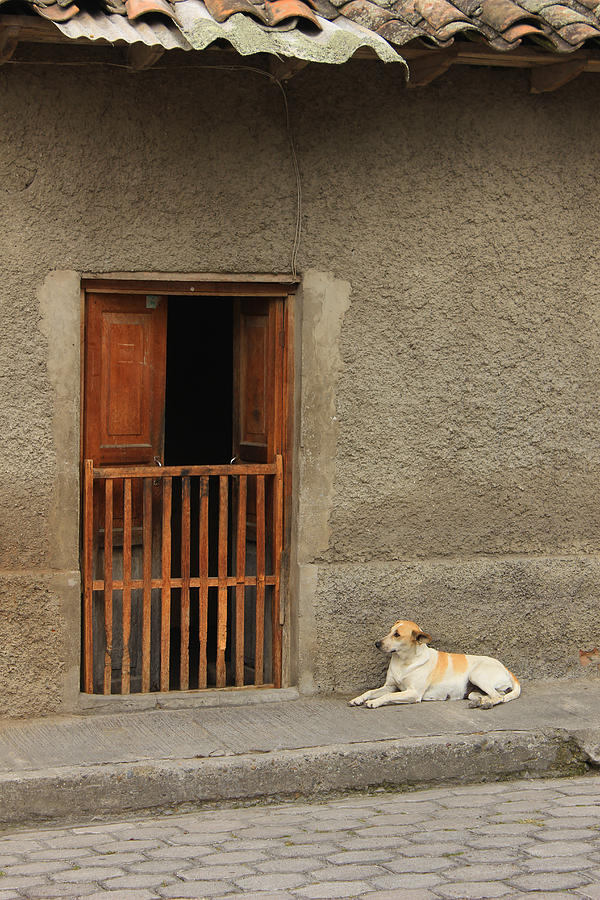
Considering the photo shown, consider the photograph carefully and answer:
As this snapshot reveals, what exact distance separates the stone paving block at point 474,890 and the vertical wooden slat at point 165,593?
2.43 meters

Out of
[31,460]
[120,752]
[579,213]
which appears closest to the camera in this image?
[120,752]

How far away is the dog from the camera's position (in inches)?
231

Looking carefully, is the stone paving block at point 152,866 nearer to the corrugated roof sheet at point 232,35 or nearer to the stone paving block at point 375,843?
the stone paving block at point 375,843

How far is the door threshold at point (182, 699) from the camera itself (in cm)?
577

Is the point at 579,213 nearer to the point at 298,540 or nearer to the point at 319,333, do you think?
the point at 319,333

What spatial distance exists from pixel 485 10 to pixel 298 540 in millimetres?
2785

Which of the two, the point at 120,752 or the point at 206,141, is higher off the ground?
the point at 206,141

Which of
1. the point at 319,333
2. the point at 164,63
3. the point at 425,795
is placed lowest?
the point at 425,795

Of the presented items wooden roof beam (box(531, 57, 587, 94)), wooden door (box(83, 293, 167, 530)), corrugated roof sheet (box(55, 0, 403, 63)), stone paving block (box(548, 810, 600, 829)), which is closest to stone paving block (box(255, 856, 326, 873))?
stone paving block (box(548, 810, 600, 829))

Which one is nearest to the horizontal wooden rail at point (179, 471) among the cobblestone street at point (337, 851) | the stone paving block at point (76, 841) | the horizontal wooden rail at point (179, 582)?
the horizontal wooden rail at point (179, 582)

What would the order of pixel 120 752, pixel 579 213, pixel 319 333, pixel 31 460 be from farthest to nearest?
pixel 579 213 < pixel 319 333 < pixel 31 460 < pixel 120 752

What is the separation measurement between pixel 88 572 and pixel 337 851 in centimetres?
216

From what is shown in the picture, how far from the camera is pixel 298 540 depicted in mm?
6086

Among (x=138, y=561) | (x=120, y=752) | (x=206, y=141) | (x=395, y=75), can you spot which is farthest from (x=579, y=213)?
(x=120, y=752)
